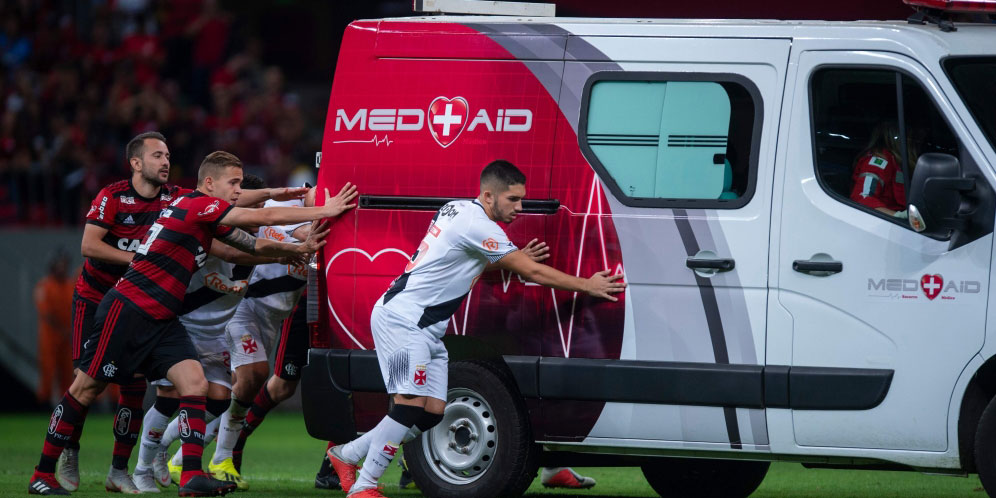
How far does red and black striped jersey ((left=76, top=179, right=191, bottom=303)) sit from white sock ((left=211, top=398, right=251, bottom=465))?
1.15 meters

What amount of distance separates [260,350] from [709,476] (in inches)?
123

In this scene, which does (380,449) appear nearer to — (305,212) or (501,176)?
(305,212)

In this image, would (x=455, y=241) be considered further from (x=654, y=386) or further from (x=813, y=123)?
(x=813, y=123)

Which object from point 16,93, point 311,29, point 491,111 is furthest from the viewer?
point 311,29

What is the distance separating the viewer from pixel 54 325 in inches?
674

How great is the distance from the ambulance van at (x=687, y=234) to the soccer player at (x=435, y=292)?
171mm

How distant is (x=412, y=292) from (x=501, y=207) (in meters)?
0.65

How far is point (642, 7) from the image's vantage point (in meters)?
11.0

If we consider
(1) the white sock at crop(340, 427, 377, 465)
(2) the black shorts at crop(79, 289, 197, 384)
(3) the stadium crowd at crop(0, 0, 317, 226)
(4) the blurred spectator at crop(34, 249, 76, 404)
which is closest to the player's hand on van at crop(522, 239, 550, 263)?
(1) the white sock at crop(340, 427, 377, 465)

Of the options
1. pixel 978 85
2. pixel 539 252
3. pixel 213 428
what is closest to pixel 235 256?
pixel 213 428

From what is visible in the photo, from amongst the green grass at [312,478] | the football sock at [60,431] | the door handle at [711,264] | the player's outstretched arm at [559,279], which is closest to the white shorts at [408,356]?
the player's outstretched arm at [559,279]

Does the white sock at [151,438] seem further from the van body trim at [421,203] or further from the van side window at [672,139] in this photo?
the van side window at [672,139]

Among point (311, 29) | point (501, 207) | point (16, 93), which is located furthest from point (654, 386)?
point (311, 29)

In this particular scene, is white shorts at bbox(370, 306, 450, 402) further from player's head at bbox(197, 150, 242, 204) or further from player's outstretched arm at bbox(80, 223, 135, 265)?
player's outstretched arm at bbox(80, 223, 135, 265)
